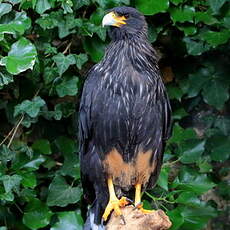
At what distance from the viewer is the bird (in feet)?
10.5

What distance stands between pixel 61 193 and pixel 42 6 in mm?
1196

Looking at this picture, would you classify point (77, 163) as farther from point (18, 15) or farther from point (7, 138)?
point (18, 15)

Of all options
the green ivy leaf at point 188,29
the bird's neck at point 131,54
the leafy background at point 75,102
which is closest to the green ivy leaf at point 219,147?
the leafy background at point 75,102

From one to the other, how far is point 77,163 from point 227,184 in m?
1.17

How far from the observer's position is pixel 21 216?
13.8 feet

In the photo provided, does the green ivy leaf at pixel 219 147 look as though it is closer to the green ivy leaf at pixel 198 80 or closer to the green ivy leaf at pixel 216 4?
the green ivy leaf at pixel 198 80

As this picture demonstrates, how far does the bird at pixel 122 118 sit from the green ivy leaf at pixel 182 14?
2.84ft

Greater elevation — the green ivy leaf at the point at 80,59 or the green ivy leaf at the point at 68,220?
the green ivy leaf at the point at 80,59

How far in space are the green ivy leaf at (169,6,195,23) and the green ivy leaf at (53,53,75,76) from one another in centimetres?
74

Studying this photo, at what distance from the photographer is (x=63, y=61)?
12.9ft

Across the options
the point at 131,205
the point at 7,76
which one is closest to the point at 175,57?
the point at 7,76

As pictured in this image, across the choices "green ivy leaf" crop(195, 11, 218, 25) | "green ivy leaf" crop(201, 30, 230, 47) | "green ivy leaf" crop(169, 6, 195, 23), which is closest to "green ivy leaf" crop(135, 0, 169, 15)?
"green ivy leaf" crop(169, 6, 195, 23)

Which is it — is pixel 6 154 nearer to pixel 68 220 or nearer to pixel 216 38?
pixel 68 220

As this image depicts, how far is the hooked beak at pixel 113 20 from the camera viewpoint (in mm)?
3274
